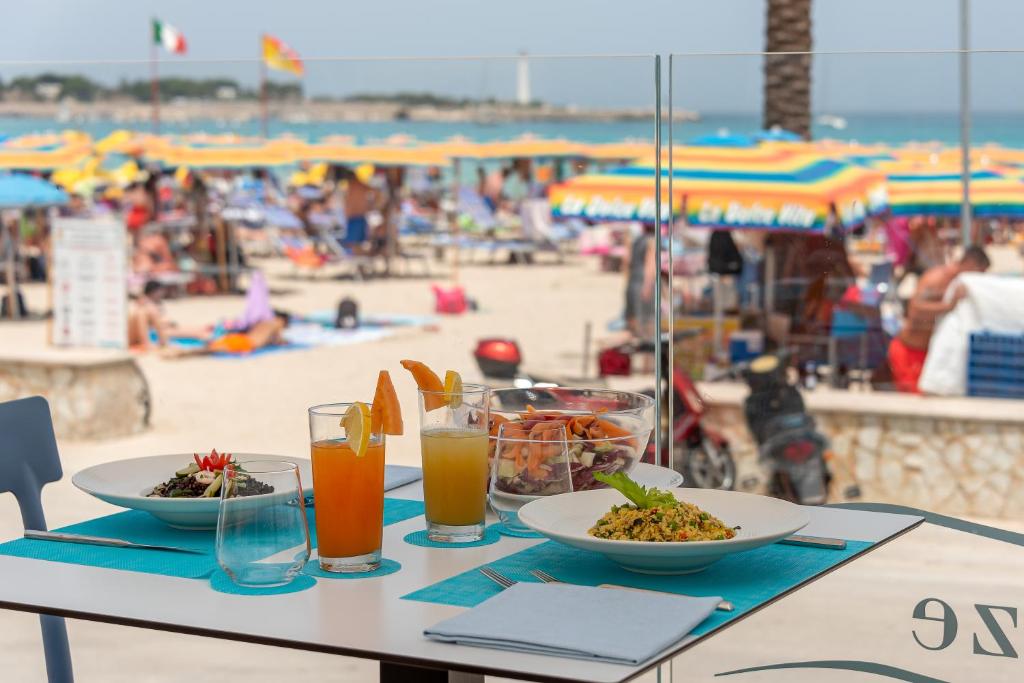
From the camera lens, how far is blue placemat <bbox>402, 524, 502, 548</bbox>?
1.41 m

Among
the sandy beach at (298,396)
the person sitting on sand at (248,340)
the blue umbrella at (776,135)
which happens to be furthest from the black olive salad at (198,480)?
the person sitting on sand at (248,340)

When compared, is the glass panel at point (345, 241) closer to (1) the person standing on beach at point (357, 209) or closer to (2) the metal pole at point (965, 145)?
(1) the person standing on beach at point (357, 209)

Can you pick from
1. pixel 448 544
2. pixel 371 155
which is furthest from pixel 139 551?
pixel 371 155

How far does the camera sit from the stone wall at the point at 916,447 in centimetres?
511

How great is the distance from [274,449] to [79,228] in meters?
1.66

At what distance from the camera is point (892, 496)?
17.8 feet

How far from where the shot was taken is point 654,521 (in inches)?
50.8

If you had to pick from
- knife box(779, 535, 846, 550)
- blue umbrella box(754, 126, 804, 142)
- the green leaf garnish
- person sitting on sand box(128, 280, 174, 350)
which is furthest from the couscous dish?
person sitting on sand box(128, 280, 174, 350)

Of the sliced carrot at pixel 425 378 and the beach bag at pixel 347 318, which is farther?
the beach bag at pixel 347 318

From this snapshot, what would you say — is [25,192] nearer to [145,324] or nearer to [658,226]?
[145,324]

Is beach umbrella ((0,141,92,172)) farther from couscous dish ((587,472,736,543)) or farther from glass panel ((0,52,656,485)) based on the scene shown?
couscous dish ((587,472,736,543))

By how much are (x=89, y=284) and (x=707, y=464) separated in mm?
3992

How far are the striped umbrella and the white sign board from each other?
2.78 metres

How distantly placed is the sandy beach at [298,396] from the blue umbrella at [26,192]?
2.76ft
